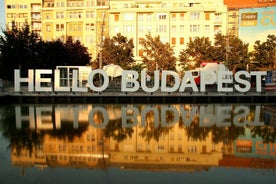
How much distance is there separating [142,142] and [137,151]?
1.34 metres

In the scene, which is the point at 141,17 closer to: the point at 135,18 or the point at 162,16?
the point at 135,18

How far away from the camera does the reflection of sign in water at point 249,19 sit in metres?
77.9

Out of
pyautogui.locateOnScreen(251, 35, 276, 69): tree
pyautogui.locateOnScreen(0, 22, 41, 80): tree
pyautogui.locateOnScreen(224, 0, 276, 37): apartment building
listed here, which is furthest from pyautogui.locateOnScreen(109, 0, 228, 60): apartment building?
pyautogui.locateOnScreen(0, 22, 41, 80): tree

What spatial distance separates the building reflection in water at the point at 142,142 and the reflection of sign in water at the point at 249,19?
61.9 meters

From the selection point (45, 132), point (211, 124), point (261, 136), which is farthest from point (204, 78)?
point (45, 132)

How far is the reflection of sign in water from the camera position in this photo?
255 feet

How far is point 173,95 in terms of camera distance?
3428 centimetres

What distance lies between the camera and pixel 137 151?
534 inches

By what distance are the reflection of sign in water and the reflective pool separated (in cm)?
6261

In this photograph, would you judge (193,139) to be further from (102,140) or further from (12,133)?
(12,133)

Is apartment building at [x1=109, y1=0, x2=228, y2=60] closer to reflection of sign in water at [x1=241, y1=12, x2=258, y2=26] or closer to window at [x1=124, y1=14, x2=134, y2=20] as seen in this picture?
window at [x1=124, y1=14, x2=134, y2=20]

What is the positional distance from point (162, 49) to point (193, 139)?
42.7m

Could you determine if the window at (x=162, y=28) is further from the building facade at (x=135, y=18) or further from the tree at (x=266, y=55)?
the tree at (x=266, y=55)

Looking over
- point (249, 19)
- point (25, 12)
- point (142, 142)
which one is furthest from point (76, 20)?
point (142, 142)
